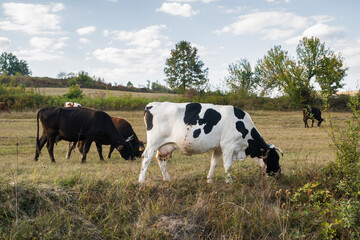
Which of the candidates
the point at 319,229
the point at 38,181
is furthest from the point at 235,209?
the point at 38,181

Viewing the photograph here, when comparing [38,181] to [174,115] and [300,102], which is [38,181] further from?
[300,102]

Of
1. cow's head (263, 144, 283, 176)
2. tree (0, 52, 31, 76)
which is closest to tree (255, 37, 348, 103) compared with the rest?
cow's head (263, 144, 283, 176)

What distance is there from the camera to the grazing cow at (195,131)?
720 cm

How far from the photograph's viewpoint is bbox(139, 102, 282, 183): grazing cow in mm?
7199

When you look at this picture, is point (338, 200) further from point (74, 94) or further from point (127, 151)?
point (74, 94)

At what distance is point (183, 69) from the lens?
57469 mm

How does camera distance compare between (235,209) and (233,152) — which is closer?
(235,209)

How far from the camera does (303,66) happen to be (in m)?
49.5

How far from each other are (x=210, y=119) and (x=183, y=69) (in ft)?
167

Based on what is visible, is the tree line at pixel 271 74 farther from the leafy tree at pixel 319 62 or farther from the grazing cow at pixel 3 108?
the grazing cow at pixel 3 108

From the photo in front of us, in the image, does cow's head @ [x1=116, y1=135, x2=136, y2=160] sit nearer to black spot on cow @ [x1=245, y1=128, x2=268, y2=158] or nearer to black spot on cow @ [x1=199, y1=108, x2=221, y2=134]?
black spot on cow @ [x1=199, y1=108, x2=221, y2=134]

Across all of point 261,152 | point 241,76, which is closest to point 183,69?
point 241,76

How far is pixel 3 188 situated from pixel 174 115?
3680 mm

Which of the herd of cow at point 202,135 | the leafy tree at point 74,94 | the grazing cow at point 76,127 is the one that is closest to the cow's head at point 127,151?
the grazing cow at point 76,127
